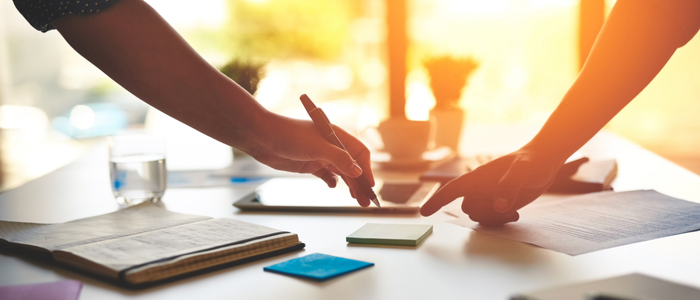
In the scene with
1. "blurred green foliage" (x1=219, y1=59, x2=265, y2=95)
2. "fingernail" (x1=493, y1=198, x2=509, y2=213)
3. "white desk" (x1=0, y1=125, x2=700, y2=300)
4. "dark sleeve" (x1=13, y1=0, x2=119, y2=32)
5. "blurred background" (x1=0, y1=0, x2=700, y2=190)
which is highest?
"blurred background" (x1=0, y1=0, x2=700, y2=190)

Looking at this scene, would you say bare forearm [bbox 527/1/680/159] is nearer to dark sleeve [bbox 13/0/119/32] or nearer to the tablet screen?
the tablet screen

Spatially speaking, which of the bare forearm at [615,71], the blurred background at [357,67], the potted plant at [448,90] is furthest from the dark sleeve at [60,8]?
the blurred background at [357,67]

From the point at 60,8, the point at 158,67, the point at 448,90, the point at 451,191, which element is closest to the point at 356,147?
the point at 451,191

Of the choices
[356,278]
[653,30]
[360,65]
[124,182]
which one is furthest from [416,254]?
[360,65]

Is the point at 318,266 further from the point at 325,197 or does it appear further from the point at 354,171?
the point at 325,197

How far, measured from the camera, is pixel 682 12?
825mm

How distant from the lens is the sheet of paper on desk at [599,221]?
71cm

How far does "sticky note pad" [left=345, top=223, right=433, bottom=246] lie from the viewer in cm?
72

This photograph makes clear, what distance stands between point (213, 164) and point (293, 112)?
273 cm

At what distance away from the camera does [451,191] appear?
81cm

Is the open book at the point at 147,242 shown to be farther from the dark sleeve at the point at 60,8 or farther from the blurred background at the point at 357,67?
the blurred background at the point at 357,67

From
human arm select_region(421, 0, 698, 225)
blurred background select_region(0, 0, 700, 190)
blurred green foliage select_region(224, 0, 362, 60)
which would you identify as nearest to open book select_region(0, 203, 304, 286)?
human arm select_region(421, 0, 698, 225)

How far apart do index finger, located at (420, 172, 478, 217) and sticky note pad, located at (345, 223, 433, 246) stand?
0.04 meters

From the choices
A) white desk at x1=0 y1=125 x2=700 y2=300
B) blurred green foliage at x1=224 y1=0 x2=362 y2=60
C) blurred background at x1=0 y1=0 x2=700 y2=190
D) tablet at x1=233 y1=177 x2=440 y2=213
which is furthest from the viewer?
blurred green foliage at x1=224 y1=0 x2=362 y2=60
